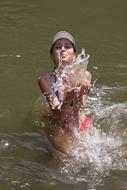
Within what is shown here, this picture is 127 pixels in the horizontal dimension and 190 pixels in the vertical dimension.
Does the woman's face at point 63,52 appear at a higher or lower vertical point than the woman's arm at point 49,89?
higher

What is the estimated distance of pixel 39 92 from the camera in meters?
8.47

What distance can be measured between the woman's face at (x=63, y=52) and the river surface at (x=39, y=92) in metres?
1.05

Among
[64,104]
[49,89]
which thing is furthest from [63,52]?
[64,104]

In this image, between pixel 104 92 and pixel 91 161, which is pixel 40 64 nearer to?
pixel 104 92

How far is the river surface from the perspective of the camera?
6.22 meters

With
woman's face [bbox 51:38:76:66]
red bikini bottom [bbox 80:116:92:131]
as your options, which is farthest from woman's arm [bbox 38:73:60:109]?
red bikini bottom [bbox 80:116:92:131]

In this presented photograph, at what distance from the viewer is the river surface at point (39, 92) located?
20.4ft

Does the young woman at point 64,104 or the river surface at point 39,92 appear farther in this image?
the young woman at point 64,104

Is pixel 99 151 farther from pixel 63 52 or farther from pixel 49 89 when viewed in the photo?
pixel 63 52

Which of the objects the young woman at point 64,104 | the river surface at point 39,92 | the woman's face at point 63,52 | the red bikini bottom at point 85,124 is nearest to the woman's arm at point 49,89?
the young woman at point 64,104

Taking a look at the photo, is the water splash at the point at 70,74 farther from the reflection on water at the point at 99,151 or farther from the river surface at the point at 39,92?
the river surface at the point at 39,92

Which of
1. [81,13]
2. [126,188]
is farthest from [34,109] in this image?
[81,13]

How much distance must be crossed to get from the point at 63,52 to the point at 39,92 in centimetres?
196

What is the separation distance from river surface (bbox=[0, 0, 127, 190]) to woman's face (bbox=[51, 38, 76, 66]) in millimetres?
1052
